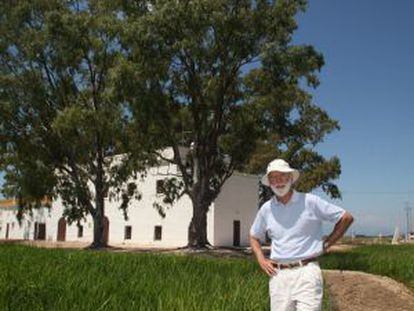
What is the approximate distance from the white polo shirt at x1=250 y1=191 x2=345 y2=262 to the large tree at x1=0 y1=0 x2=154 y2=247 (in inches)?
1080

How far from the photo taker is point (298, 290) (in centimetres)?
569

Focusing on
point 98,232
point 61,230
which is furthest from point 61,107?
point 61,230

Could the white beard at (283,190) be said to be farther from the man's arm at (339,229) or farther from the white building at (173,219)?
the white building at (173,219)

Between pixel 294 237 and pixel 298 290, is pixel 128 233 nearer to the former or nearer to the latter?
pixel 294 237

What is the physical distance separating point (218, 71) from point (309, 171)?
20.1m

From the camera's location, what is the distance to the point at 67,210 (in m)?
37.8

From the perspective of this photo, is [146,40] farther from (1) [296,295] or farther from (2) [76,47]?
(1) [296,295]

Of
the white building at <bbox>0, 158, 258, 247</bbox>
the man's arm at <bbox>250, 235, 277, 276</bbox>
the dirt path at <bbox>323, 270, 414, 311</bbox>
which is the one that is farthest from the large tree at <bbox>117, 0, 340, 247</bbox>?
the man's arm at <bbox>250, 235, 277, 276</bbox>

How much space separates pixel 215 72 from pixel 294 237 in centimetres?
2731

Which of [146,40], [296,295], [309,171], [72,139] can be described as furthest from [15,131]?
[296,295]

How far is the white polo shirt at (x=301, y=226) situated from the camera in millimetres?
5879

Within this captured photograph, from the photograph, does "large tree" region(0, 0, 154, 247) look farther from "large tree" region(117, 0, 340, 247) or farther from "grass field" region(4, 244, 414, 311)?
"grass field" region(4, 244, 414, 311)

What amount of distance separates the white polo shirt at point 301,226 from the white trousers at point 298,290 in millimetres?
139

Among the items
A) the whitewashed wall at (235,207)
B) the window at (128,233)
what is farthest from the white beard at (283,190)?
the window at (128,233)
